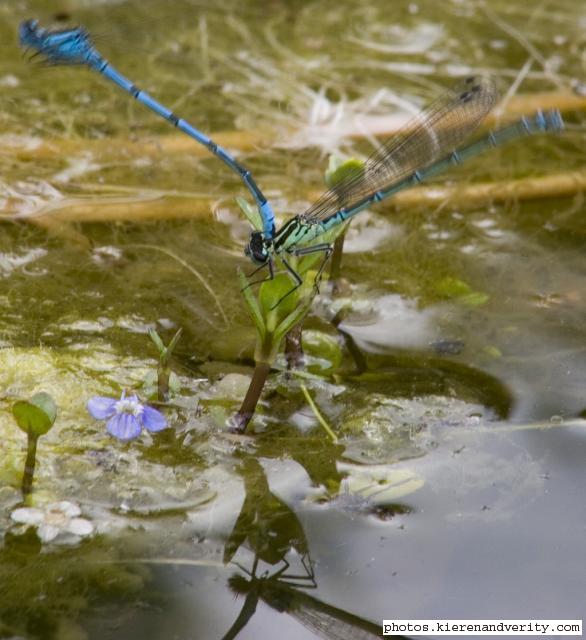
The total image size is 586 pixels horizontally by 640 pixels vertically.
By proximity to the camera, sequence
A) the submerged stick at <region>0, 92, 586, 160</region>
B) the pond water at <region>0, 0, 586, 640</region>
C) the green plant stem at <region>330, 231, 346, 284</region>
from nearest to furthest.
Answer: the pond water at <region>0, 0, 586, 640</region> < the green plant stem at <region>330, 231, 346, 284</region> < the submerged stick at <region>0, 92, 586, 160</region>

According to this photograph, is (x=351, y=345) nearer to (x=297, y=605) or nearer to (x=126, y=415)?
(x=126, y=415)

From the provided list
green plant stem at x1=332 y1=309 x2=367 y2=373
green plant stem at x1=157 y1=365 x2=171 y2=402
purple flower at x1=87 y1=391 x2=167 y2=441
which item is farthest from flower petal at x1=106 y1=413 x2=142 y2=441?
green plant stem at x1=332 y1=309 x2=367 y2=373

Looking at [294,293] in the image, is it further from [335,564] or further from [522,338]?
[522,338]

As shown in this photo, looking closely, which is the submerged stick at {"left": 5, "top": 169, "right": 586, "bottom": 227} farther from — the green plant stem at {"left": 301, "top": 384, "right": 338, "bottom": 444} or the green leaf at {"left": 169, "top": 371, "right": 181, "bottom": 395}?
the green plant stem at {"left": 301, "top": 384, "right": 338, "bottom": 444}

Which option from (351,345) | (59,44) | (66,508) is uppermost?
(59,44)

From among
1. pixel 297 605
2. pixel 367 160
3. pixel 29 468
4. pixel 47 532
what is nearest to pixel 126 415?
pixel 29 468
